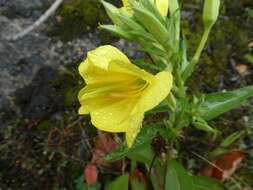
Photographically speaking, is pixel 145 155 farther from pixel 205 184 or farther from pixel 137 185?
pixel 205 184

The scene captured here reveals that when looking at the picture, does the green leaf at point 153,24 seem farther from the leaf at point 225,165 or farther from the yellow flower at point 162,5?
the leaf at point 225,165

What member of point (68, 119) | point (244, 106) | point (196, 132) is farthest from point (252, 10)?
point (68, 119)


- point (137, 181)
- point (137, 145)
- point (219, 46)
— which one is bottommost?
point (137, 181)

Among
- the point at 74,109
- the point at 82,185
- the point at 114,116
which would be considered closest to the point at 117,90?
the point at 114,116

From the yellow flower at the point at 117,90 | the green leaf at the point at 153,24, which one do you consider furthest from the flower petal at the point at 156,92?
the green leaf at the point at 153,24

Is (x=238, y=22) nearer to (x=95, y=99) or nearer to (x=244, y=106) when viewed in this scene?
(x=244, y=106)

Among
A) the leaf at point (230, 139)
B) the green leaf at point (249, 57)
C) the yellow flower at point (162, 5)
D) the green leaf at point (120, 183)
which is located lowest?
the leaf at point (230, 139)

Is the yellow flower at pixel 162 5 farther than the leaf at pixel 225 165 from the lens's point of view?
No
